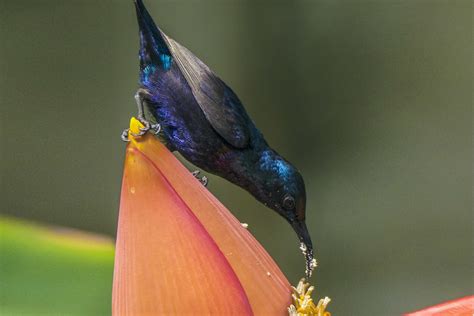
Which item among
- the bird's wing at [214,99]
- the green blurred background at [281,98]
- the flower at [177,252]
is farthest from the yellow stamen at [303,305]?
the green blurred background at [281,98]

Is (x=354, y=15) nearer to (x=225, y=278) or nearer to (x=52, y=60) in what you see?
(x=52, y=60)

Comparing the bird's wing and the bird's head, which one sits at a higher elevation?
the bird's wing

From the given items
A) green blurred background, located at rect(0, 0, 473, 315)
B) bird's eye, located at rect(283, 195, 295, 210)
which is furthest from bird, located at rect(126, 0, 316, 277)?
green blurred background, located at rect(0, 0, 473, 315)

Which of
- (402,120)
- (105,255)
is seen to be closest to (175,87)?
(105,255)

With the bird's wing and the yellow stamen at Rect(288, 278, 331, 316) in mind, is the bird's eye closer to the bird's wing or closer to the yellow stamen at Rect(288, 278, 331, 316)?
the bird's wing

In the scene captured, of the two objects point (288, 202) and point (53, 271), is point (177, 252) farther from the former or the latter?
point (288, 202)

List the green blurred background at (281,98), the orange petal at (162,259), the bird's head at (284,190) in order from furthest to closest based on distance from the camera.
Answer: the green blurred background at (281,98)
the bird's head at (284,190)
the orange petal at (162,259)

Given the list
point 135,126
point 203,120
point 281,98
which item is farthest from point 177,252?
point 281,98

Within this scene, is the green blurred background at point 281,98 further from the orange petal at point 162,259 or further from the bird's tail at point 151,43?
the orange petal at point 162,259
